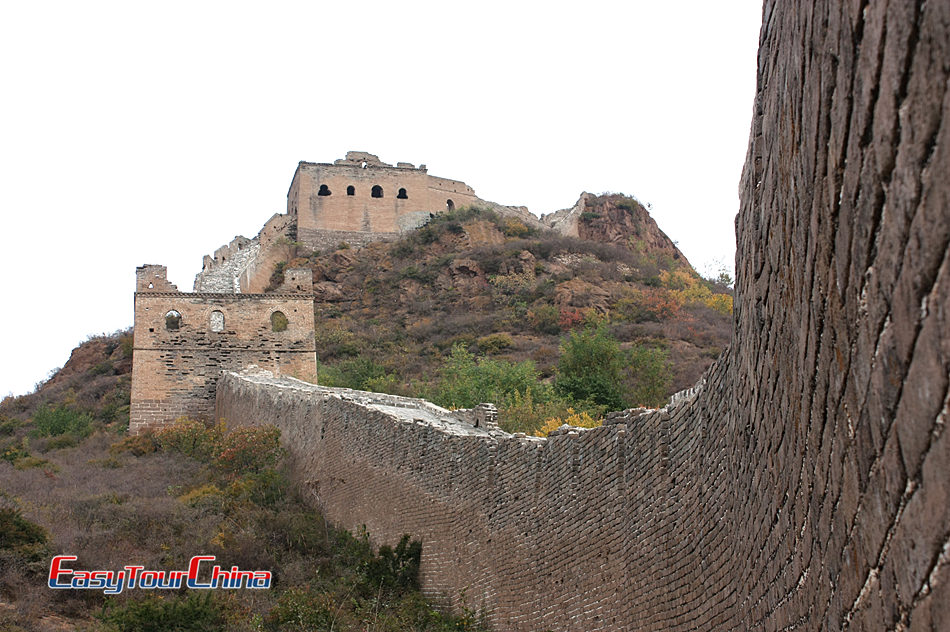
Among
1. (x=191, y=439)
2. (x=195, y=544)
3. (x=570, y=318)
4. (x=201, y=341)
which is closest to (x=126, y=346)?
(x=201, y=341)

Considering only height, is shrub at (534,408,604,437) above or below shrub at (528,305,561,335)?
below

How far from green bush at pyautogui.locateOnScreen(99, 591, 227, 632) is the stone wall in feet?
14.1

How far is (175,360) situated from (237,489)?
11.7m

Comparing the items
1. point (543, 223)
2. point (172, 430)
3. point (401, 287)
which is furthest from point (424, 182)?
point (172, 430)

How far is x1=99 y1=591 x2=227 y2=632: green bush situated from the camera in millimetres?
11305

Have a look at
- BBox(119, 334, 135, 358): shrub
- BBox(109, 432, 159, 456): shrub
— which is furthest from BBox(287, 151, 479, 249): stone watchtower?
BBox(109, 432, 159, 456): shrub

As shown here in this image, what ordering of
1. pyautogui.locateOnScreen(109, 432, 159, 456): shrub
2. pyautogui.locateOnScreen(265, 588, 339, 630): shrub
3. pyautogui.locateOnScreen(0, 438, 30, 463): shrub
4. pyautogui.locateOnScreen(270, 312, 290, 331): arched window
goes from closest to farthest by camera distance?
pyautogui.locateOnScreen(265, 588, 339, 630): shrub → pyautogui.locateOnScreen(0, 438, 30, 463): shrub → pyautogui.locateOnScreen(109, 432, 159, 456): shrub → pyautogui.locateOnScreen(270, 312, 290, 331): arched window

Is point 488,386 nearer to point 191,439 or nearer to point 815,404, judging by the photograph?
point 191,439

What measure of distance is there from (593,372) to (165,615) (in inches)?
804

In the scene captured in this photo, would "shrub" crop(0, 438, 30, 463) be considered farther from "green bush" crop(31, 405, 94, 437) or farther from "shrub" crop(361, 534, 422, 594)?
"shrub" crop(361, 534, 422, 594)

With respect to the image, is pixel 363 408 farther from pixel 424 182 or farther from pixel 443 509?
pixel 424 182

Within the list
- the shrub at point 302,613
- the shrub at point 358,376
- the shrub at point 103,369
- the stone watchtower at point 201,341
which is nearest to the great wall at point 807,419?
the shrub at point 302,613

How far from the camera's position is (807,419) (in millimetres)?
3633

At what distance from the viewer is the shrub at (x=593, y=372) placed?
29.3 meters
